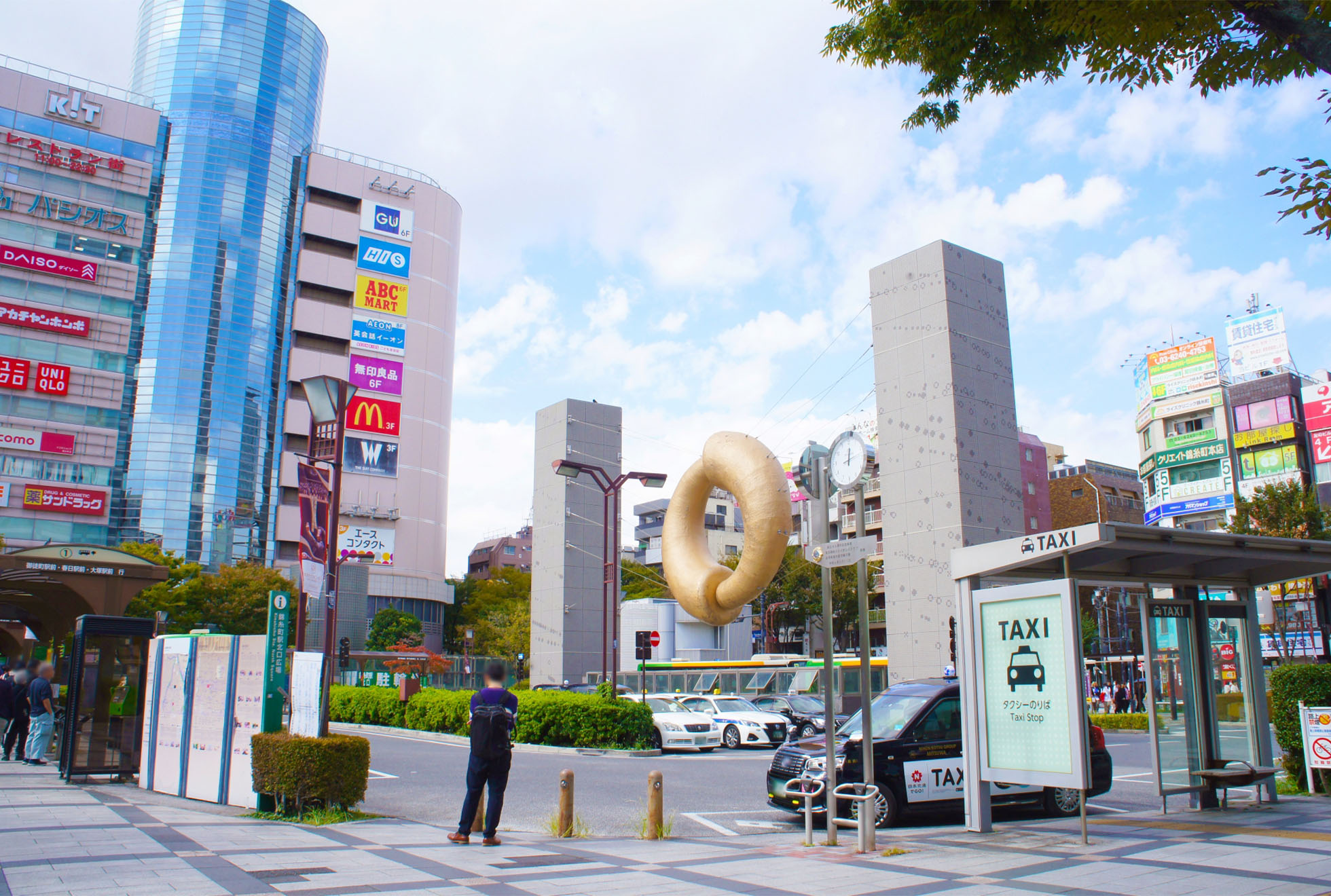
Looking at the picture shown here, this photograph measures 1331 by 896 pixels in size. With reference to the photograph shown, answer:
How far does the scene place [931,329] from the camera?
3638cm

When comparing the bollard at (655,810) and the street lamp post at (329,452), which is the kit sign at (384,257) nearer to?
the street lamp post at (329,452)

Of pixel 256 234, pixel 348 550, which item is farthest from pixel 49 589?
pixel 256 234

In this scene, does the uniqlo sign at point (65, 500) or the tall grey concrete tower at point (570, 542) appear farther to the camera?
the uniqlo sign at point (65, 500)

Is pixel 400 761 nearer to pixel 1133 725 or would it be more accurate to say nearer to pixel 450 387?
pixel 1133 725

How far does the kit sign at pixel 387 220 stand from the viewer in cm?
7446

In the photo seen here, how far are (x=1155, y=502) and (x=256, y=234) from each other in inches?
2607

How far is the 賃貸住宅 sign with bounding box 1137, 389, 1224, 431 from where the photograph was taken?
55.3 m

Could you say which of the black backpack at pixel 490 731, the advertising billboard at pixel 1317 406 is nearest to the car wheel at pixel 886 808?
the black backpack at pixel 490 731

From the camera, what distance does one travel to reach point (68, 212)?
62.6m

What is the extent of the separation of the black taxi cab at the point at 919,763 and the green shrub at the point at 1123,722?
2353 cm

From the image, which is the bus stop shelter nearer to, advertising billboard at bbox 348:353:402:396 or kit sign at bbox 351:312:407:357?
advertising billboard at bbox 348:353:402:396

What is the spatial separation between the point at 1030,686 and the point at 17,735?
18396mm

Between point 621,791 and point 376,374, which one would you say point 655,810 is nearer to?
point 621,791

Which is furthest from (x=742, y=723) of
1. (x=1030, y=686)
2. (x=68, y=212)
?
(x=68, y=212)
